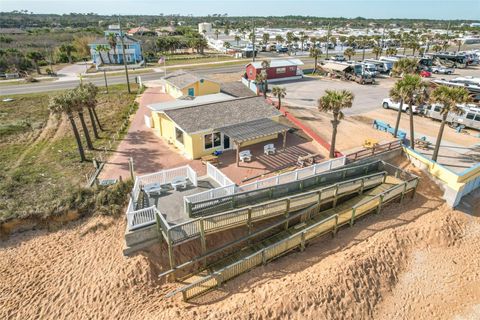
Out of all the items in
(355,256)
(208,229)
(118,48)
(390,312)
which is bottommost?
(390,312)

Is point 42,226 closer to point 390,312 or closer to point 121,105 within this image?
point 390,312

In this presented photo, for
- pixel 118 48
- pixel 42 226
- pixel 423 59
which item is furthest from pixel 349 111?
pixel 118 48

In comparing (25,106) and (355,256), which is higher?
(25,106)

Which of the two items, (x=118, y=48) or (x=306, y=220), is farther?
(x=118, y=48)

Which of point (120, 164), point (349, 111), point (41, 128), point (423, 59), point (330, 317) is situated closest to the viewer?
point (330, 317)

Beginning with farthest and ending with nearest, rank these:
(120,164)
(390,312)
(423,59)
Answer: (423,59)
(120,164)
(390,312)

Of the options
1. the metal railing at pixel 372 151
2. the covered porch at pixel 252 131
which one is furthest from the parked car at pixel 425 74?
the covered porch at pixel 252 131

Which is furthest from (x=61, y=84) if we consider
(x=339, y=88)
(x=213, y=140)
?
(x=339, y=88)
